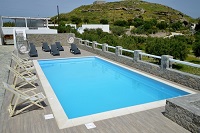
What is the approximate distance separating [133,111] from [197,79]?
3.34 m

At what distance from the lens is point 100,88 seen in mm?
8719

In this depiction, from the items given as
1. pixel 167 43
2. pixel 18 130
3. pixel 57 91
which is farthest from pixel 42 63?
pixel 167 43

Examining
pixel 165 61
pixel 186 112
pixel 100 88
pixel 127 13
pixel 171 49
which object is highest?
pixel 127 13

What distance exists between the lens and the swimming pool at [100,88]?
6754mm

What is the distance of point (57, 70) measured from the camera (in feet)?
39.2

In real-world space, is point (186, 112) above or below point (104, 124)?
above

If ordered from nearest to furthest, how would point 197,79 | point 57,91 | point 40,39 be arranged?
point 197,79, point 57,91, point 40,39

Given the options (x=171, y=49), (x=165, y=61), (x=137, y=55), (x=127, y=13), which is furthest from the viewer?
(x=127, y=13)

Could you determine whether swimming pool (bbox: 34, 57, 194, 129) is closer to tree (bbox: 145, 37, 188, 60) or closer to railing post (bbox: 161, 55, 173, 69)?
railing post (bbox: 161, 55, 173, 69)

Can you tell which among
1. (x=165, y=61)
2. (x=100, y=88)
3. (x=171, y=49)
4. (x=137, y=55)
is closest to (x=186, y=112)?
(x=165, y=61)

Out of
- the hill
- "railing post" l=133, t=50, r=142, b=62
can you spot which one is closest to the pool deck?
"railing post" l=133, t=50, r=142, b=62

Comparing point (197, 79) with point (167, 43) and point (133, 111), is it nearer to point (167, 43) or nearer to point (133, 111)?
point (133, 111)

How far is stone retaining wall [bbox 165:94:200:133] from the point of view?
4.11 metres

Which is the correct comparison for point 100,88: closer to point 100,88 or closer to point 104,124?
point 100,88
